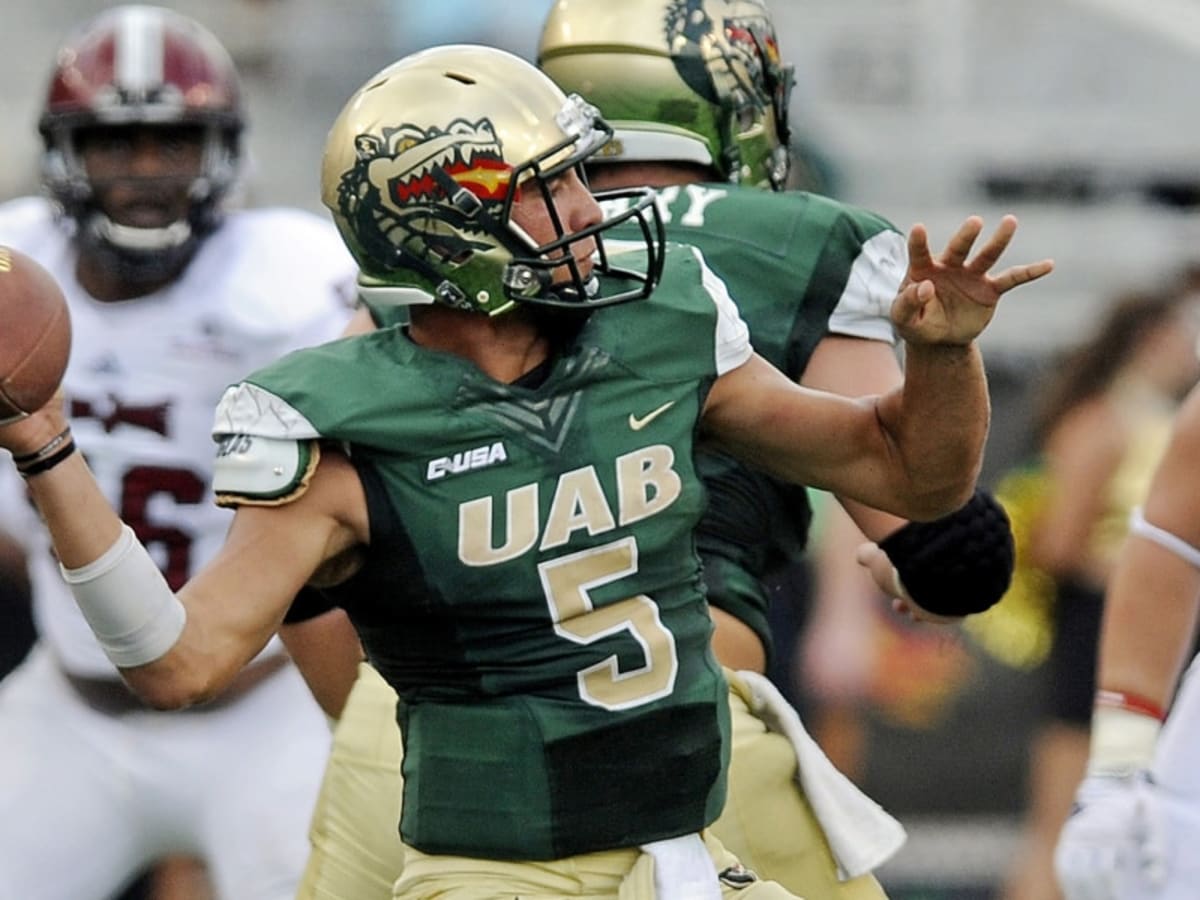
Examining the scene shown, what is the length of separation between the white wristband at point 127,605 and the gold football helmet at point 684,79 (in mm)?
1295

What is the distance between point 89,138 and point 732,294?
1.91m

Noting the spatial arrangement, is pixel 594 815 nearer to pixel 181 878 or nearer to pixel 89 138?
pixel 89 138

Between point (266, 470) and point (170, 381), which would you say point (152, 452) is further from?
point (266, 470)

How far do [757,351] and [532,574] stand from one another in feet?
2.42

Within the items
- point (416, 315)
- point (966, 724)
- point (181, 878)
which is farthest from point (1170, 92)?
point (416, 315)

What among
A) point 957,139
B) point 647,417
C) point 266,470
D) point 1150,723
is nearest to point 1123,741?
point 1150,723

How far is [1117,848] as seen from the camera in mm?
3859

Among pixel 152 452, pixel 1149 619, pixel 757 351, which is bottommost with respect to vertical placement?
pixel 152 452

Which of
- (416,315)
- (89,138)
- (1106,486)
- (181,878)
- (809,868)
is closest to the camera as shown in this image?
(416,315)

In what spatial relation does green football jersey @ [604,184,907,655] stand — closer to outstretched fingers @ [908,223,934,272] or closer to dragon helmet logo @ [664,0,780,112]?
dragon helmet logo @ [664,0,780,112]

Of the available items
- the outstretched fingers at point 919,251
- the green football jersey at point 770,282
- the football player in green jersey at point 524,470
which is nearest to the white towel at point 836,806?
the green football jersey at point 770,282

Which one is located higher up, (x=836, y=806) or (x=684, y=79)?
(x=684, y=79)

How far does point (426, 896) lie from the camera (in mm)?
2998

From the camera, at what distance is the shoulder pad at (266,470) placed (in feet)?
9.23
